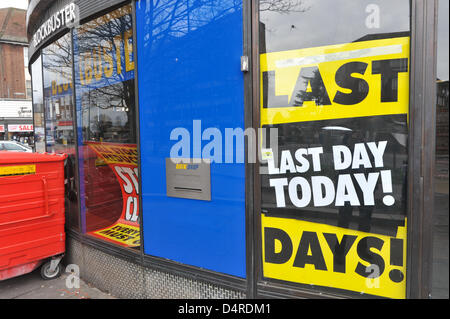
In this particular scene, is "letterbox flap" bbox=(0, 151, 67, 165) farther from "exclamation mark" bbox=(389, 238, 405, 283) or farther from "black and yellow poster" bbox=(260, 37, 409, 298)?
"exclamation mark" bbox=(389, 238, 405, 283)

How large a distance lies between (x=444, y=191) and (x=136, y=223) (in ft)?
10.3

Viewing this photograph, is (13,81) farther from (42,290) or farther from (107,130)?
(42,290)

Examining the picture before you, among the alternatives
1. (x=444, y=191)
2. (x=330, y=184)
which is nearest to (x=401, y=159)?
(x=444, y=191)

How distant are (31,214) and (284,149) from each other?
3.04 meters

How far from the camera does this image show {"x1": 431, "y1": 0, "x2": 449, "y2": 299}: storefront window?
5.92ft

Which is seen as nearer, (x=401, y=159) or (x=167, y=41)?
(x=401, y=159)

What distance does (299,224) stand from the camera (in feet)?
7.38

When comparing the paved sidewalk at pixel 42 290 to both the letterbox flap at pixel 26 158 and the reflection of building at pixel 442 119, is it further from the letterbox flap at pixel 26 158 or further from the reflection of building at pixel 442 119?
the reflection of building at pixel 442 119

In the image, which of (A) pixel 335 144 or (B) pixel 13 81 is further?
(B) pixel 13 81

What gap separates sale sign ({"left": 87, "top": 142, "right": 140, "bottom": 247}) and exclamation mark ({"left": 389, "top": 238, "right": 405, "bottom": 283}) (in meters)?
2.61

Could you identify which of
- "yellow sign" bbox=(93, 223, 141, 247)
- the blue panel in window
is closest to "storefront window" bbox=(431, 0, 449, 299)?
the blue panel in window

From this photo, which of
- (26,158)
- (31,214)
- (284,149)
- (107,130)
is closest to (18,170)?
(26,158)

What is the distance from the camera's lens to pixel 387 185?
78.1 inches
